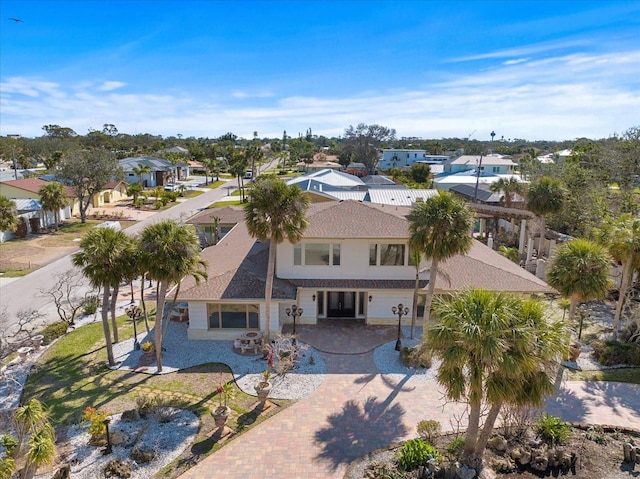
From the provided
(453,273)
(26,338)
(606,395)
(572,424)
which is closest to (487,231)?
(453,273)

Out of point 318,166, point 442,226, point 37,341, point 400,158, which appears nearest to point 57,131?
point 318,166

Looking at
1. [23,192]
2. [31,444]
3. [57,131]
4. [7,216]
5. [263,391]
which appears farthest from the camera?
[57,131]

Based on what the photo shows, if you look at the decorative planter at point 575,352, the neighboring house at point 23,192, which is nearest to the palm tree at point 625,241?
the decorative planter at point 575,352

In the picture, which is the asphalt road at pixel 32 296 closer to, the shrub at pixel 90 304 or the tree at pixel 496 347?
the shrub at pixel 90 304

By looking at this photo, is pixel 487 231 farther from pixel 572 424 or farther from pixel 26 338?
pixel 26 338

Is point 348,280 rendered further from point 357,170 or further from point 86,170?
point 357,170

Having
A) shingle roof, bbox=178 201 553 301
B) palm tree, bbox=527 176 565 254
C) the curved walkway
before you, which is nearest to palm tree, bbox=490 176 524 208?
palm tree, bbox=527 176 565 254
